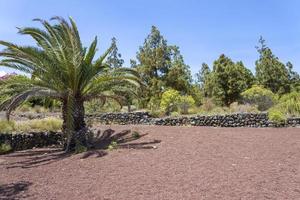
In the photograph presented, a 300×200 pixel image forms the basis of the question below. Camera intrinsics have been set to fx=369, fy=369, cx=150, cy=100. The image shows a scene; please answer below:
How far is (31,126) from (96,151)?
4689 millimetres

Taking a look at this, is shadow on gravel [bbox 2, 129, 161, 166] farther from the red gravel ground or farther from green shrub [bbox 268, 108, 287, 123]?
green shrub [bbox 268, 108, 287, 123]

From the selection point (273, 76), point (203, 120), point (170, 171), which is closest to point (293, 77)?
point (273, 76)

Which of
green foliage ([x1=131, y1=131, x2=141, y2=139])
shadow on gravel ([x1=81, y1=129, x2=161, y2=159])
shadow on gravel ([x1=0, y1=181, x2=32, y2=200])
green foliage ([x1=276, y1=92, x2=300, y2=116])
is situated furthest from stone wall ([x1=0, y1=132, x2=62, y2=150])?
green foliage ([x1=276, y1=92, x2=300, y2=116])

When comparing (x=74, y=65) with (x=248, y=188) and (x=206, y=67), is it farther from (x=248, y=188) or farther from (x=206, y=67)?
(x=206, y=67)

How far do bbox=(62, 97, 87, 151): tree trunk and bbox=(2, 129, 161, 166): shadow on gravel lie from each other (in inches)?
15.5

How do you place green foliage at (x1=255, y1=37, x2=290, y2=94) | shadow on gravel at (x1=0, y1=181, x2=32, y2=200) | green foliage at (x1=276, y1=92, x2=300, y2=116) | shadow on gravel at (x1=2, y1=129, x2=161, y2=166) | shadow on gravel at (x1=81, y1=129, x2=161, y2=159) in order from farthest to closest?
green foliage at (x1=255, y1=37, x2=290, y2=94), green foliage at (x1=276, y1=92, x2=300, y2=116), shadow on gravel at (x1=81, y1=129, x2=161, y2=159), shadow on gravel at (x1=2, y1=129, x2=161, y2=166), shadow on gravel at (x1=0, y1=181, x2=32, y2=200)

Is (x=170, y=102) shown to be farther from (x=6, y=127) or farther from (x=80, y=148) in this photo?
(x=80, y=148)

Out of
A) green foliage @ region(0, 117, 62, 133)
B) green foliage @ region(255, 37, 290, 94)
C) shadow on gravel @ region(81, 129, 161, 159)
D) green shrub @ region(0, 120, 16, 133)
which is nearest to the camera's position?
shadow on gravel @ region(81, 129, 161, 159)

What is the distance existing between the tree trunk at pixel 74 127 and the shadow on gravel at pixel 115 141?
1.83ft

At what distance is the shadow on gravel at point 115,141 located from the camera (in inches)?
411

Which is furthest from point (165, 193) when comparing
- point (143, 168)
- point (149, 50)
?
point (149, 50)

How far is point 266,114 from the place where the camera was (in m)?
15.2

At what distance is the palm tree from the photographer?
1119 cm

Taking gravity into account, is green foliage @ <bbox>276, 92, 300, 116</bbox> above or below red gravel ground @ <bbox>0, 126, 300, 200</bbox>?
above
